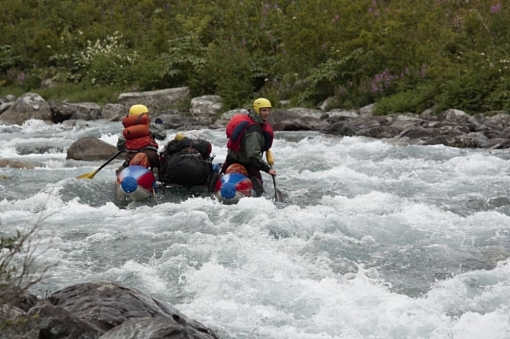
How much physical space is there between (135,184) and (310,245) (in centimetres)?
276

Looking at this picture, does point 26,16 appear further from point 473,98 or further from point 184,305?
point 184,305

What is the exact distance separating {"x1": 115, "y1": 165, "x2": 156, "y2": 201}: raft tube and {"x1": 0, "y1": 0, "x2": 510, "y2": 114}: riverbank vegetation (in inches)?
300

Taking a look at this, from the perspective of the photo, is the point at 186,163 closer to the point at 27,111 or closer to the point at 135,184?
the point at 135,184

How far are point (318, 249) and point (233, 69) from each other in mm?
12505

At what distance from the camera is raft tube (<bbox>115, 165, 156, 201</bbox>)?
952cm

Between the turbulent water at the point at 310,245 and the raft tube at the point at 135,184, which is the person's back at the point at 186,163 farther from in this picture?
the raft tube at the point at 135,184

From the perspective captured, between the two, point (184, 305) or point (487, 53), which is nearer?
point (184, 305)

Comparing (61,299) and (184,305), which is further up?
(61,299)

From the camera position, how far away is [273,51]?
20.9 metres

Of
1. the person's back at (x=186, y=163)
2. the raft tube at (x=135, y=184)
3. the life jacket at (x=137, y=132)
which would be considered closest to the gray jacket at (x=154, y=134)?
the life jacket at (x=137, y=132)

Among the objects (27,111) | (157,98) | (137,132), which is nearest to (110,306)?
(137,132)

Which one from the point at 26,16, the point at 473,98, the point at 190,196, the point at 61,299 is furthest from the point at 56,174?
the point at 26,16

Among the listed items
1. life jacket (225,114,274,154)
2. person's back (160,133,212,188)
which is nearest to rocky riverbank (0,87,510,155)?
life jacket (225,114,274,154)

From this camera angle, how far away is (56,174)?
452 inches
